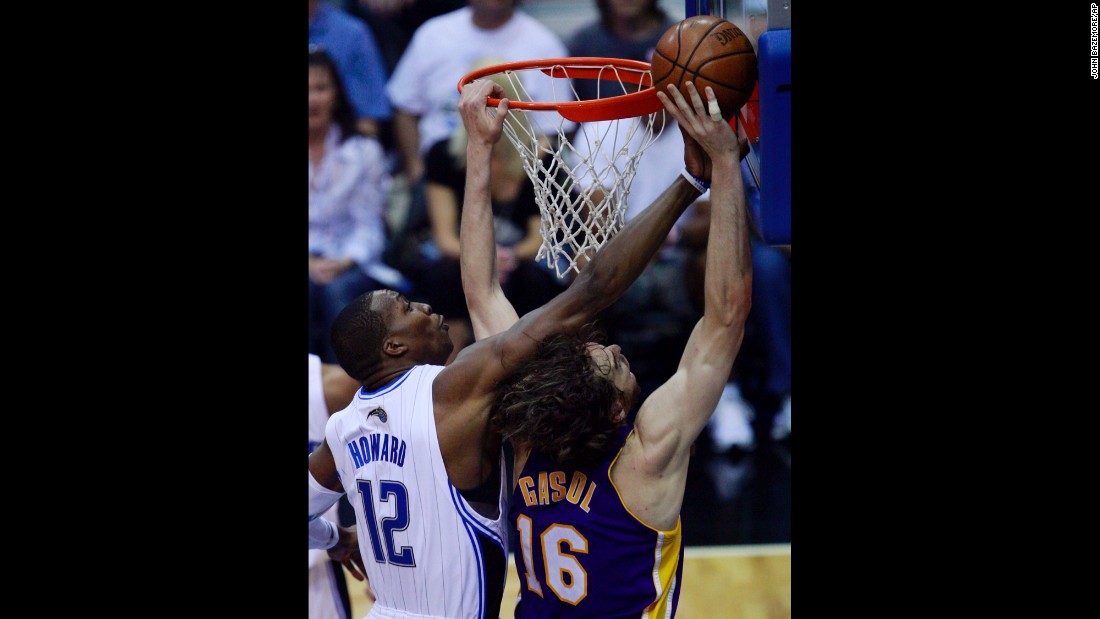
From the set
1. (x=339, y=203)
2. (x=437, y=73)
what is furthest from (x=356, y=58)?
(x=339, y=203)

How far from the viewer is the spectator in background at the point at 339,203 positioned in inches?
179

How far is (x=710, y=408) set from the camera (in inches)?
104

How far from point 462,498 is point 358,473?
1.08ft

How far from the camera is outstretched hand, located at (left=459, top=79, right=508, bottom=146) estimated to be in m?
2.97

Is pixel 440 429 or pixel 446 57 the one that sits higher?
pixel 446 57

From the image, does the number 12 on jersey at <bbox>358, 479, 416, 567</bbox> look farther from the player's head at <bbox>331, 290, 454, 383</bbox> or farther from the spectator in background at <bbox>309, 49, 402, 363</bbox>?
the spectator in background at <bbox>309, 49, 402, 363</bbox>

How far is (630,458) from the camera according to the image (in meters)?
2.64

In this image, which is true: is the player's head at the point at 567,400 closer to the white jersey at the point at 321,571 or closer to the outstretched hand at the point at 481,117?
the outstretched hand at the point at 481,117

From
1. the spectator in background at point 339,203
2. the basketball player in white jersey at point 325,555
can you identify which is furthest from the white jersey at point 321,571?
the spectator in background at point 339,203

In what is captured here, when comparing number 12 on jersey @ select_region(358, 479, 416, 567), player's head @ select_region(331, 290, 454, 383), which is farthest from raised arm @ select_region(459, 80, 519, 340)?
number 12 on jersey @ select_region(358, 479, 416, 567)

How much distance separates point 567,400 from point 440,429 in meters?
0.42

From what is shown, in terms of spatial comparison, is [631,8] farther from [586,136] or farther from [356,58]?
[356,58]

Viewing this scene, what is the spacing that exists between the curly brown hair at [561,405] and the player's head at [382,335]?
382 mm

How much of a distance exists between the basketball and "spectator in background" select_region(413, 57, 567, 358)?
5.45 ft
